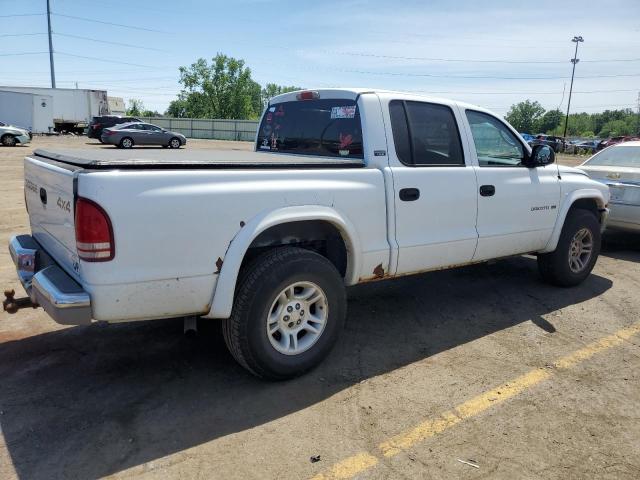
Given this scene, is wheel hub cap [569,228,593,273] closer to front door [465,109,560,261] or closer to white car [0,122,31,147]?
front door [465,109,560,261]

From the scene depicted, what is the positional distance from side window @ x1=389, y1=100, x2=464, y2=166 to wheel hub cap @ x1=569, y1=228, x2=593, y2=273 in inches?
82.5

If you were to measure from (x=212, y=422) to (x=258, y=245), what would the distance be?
3.65ft

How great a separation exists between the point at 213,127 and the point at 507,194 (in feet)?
158

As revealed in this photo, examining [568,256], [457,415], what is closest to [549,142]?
[568,256]

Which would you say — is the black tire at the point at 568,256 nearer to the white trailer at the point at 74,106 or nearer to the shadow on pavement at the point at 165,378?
the shadow on pavement at the point at 165,378

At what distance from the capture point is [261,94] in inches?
4796

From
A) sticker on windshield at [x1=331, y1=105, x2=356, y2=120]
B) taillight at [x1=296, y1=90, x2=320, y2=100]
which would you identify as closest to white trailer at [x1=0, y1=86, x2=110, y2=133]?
taillight at [x1=296, y1=90, x2=320, y2=100]

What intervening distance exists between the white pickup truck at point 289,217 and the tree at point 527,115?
111371 millimetres

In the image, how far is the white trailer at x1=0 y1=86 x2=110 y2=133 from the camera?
1650 inches

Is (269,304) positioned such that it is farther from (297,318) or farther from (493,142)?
(493,142)

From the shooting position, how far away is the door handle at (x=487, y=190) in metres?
4.48

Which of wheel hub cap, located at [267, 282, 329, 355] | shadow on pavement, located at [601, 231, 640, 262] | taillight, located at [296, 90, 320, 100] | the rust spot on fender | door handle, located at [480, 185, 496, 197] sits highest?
taillight, located at [296, 90, 320, 100]

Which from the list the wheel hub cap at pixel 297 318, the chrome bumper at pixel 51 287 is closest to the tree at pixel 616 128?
the wheel hub cap at pixel 297 318

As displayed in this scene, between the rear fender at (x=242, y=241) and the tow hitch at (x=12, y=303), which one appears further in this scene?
the tow hitch at (x=12, y=303)
